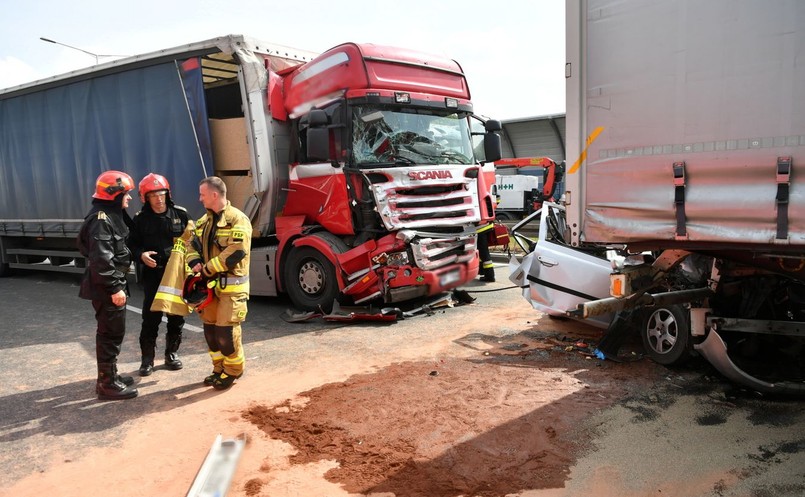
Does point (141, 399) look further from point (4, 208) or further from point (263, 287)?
point (4, 208)

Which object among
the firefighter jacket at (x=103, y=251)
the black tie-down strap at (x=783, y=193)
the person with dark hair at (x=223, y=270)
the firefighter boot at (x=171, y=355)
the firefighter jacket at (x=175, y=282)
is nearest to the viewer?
the black tie-down strap at (x=783, y=193)

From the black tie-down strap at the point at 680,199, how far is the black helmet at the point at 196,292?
11.8ft

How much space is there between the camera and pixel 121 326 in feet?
15.6

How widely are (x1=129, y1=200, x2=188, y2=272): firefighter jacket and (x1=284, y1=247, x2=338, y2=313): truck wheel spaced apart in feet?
8.11

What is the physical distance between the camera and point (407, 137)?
24.8 feet

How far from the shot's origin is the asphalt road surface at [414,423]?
3320 mm

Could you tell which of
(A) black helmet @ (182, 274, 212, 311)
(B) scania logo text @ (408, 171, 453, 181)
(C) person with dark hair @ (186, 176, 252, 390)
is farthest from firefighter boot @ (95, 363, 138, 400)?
(B) scania logo text @ (408, 171, 453, 181)

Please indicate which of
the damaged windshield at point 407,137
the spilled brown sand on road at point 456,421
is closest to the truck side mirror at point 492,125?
the damaged windshield at point 407,137

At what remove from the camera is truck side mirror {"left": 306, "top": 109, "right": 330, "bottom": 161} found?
7.15 meters

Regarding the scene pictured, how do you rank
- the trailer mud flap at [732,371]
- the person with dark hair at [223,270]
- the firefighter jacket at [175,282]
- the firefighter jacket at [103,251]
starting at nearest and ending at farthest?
the trailer mud flap at [732,371], the firefighter jacket at [103,251], the person with dark hair at [223,270], the firefighter jacket at [175,282]

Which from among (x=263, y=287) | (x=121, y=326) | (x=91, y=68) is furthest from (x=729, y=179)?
(x=91, y=68)

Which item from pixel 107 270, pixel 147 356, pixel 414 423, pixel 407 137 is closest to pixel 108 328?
pixel 107 270

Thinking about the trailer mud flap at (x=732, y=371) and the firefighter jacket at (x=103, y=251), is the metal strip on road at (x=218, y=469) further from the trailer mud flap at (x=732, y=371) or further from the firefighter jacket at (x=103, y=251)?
the trailer mud flap at (x=732, y=371)

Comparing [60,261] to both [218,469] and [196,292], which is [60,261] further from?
[218,469]
